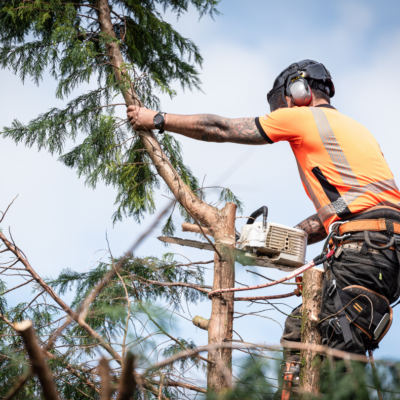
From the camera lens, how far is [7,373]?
9.86 feet

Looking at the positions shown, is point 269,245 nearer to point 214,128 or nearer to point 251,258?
point 251,258

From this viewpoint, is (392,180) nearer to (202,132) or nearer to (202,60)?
(202,132)

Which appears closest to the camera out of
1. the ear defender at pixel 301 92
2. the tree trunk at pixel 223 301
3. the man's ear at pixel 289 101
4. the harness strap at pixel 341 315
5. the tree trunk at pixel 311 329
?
the harness strap at pixel 341 315

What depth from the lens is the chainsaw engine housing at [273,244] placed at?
3.14 m

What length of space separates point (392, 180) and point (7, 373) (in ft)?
9.76

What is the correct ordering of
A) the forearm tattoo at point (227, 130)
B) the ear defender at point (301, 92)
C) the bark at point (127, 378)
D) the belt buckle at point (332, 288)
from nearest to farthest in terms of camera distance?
the bark at point (127, 378) < the belt buckle at point (332, 288) < the forearm tattoo at point (227, 130) < the ear defender at point (301, 92)

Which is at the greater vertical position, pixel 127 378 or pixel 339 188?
pixel 339 188

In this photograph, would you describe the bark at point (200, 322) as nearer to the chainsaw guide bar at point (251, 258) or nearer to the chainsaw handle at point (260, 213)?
the chainsaw guide bar at point (251, 258)

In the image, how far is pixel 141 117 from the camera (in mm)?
3604

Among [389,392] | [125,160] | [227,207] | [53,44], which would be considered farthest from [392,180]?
[53,44]

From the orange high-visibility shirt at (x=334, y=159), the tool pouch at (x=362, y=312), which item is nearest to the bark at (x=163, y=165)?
the orange high-visibility shirt at (x=334, y=159)

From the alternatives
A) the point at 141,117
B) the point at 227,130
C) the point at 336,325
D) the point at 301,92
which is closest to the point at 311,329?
the point at 336,325

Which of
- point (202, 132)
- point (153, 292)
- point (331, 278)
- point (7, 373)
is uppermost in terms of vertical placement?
point (202, 132)

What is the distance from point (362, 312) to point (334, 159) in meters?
0.98
